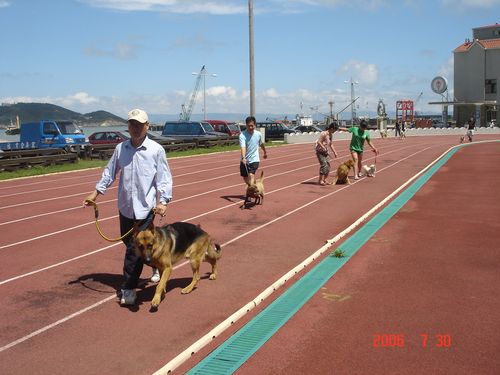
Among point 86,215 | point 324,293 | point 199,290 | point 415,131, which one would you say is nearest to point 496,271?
point 324,293

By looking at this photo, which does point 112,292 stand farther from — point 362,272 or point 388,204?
point 388,204

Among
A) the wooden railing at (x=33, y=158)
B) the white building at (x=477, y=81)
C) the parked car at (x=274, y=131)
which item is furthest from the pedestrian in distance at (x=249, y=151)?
the white building at (x=477, y=81)

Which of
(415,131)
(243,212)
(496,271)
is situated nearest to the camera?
(496,271)

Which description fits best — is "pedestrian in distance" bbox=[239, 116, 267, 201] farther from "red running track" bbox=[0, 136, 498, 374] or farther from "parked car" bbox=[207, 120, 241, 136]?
"parked car" bbox=[207, 120, 241, 136]

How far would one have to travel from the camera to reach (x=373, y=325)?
5.07 metres

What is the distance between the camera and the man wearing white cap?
18.3 ft

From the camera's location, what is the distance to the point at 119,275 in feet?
22.5

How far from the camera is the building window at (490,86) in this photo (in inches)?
2480

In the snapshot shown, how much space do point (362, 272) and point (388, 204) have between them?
18.1 ft

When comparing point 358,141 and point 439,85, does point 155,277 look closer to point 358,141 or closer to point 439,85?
point 358,141

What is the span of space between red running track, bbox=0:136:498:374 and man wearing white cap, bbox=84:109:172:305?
15.7 inches

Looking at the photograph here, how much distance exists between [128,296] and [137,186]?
112 cm
